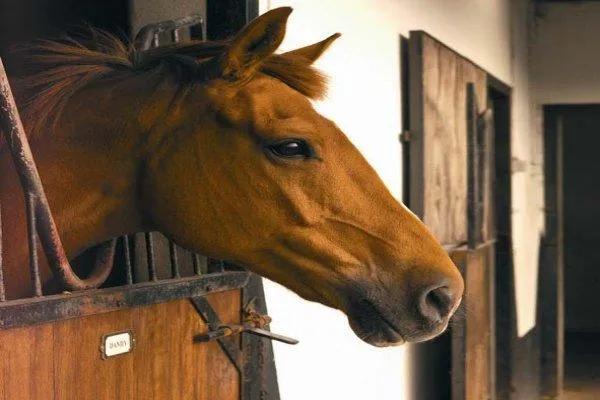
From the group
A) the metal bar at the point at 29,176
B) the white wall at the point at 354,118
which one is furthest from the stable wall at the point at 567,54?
the metal bar at the point at 29,176

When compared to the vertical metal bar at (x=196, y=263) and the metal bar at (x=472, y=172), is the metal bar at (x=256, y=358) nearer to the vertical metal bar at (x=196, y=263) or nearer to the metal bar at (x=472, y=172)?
the vertical metal bar at (x=196, y=263)

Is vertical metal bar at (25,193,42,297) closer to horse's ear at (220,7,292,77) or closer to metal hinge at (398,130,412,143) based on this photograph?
horse's ear at (220,7,292,77)

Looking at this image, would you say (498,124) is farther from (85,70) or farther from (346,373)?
(85,70)

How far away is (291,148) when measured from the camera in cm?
132

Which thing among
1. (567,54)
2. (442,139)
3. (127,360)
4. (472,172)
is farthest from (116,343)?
(567,54)

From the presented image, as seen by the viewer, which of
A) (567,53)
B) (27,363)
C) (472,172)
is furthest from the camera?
(567,53)

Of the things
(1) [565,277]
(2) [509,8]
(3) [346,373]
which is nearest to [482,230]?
(3) [346,373]

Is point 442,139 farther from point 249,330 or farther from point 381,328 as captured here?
point 381,328

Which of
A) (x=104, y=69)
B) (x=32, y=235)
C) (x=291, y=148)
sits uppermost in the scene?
(x=104, y=69)

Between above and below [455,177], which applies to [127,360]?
below

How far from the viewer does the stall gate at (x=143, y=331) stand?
116cm

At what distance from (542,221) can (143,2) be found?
5.27m

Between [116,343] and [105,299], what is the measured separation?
0.08 m

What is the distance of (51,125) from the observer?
1340 millimetres
